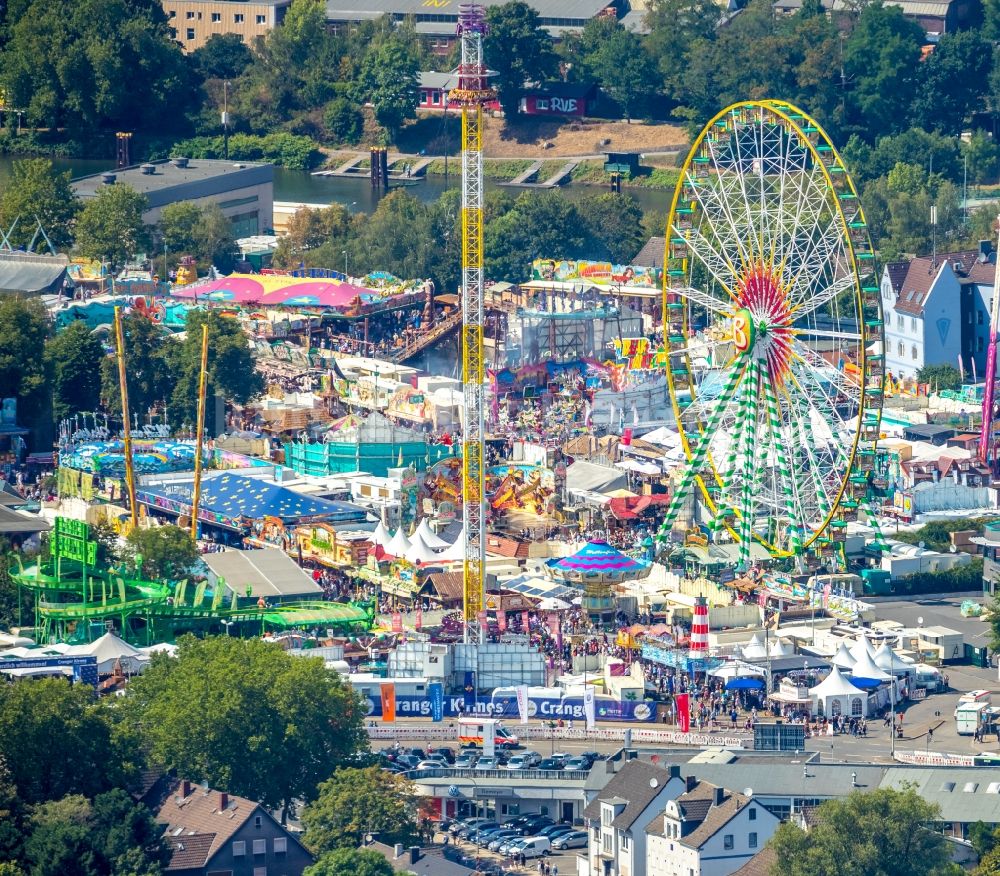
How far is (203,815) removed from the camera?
2445 inches

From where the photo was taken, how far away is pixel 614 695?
73.1m

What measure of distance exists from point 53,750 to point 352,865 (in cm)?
672

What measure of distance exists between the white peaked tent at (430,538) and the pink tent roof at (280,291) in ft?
99.1

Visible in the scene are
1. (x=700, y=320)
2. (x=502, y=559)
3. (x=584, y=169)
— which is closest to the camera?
(x=502, y=559)

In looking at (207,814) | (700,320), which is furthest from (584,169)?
(207,814)

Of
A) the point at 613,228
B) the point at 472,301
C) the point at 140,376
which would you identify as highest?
the point at 472,301

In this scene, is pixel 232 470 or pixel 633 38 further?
pixel 633 38

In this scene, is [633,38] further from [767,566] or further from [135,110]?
[767,566]

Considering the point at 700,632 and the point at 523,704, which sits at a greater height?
the point at 700,632

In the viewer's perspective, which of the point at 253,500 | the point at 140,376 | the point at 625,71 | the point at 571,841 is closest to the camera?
the point at 571,841

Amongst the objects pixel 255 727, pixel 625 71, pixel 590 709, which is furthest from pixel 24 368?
pixel 625 71

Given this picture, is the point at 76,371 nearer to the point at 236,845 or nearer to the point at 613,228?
the point at 613,228

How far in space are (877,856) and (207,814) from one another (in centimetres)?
1206

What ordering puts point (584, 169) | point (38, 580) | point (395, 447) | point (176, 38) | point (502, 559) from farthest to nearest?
1. point (176, 38)
2. point (584, 169)
3. point (395, 447)
4. point (502, 559)
5. point (38, 580)
